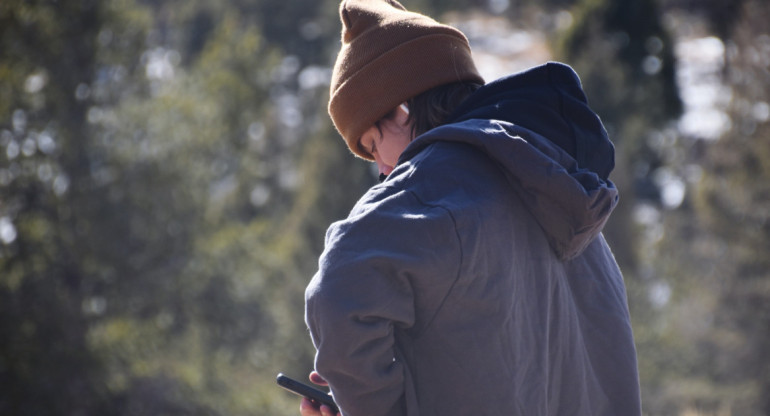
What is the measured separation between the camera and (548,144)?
52.2 inches

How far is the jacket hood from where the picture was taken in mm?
1274

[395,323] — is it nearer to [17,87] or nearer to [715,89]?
[17,87]

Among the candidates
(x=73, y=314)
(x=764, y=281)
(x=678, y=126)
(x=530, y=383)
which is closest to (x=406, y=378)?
(x=530, y=383)

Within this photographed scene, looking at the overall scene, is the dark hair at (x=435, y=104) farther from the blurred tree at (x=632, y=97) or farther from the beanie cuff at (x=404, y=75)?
the blurred tree at (x=632, y=97)

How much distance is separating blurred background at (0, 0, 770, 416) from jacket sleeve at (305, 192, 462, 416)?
11.5 metres

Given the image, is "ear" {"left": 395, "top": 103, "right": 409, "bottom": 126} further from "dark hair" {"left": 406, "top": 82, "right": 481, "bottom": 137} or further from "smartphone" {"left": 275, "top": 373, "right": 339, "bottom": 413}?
"smartphone" {"left": 275, "top": 373, "right": 339, "bottom": 413}

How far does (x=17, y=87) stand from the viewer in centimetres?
1274

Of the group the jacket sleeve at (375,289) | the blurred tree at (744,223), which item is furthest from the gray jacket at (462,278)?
the blurred tree at (744,223)

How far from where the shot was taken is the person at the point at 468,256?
47.5 inches

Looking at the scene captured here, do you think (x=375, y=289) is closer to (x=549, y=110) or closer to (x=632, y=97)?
(x=549, y=110)

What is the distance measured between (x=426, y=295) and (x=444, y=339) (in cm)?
7

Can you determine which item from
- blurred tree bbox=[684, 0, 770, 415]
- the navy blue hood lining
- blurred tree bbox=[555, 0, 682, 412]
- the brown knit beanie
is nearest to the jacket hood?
the navy blue hood lining

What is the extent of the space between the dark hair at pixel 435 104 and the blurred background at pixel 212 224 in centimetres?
1143

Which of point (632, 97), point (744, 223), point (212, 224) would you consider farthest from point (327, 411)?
point (744, 223)
